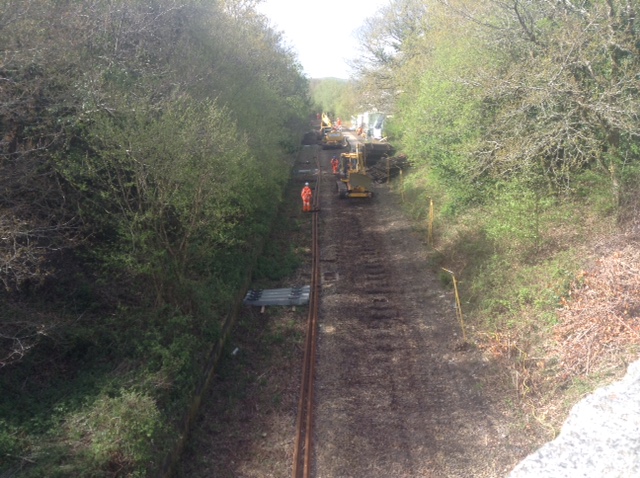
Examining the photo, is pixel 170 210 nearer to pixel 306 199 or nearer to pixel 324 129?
pixel 306 199

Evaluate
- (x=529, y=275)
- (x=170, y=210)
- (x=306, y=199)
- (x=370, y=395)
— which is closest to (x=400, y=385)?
(x=370, y=395)

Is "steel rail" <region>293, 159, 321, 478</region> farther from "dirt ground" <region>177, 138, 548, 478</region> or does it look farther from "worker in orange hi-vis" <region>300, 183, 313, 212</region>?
"worker in orange hi-vis" <region>300, 183, 313, 212</region>

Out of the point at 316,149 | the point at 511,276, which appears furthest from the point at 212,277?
the point at 316,149

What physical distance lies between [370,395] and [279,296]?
15.5ft

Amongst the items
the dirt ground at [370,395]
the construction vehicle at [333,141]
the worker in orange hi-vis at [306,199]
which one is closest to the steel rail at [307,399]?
the dirt ground at [370,395]

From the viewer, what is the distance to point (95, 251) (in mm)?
9500

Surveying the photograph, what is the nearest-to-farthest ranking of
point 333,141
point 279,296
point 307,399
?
point 307,399 → point 279,296 → point 333,141

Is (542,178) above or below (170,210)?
above

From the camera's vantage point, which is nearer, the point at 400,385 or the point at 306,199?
the point at 400,385

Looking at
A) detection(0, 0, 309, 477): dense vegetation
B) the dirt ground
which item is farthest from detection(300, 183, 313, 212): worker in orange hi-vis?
detection(0, 0, 309, 477): dense vegetation

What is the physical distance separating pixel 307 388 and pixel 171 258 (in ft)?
12.5

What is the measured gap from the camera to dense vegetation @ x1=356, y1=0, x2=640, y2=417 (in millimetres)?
8859

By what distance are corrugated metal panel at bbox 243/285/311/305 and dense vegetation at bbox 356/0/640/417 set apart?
394 cm

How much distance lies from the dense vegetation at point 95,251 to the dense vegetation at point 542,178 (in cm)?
597
